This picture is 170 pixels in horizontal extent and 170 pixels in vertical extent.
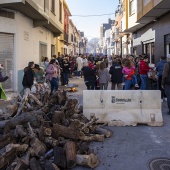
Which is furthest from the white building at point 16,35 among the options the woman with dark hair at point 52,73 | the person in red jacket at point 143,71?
the person in red jacket at point 143,71

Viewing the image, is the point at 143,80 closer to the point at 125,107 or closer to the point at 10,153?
the point at 125,107

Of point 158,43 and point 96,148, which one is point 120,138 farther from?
point 158,43

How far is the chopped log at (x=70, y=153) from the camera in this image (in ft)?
14.3

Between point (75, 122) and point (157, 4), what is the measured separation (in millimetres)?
8694

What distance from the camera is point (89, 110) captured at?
23.5ft

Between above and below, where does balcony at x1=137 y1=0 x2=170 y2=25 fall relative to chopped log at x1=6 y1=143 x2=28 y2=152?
above

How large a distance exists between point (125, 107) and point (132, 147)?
1.89 m

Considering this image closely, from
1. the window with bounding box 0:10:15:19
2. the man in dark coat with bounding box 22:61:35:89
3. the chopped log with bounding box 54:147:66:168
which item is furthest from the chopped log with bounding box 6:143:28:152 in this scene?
the window with bounding box 0:10:15:19

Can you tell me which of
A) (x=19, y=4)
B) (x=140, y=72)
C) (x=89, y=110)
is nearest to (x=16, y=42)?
(x=19, y=4)

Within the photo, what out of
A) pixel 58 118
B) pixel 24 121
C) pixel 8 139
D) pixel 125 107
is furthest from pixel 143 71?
pixel 8 139

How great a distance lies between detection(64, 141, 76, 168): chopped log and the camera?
4363 mm

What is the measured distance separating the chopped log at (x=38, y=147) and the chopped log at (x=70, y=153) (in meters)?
0.40

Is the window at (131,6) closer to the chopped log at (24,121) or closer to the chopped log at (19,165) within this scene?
the chopped log at (24,121)

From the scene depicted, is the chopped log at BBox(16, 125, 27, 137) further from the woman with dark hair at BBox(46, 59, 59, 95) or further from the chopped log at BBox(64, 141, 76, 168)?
the woman with dark hair at BBox(46, 59, 59, 95)
